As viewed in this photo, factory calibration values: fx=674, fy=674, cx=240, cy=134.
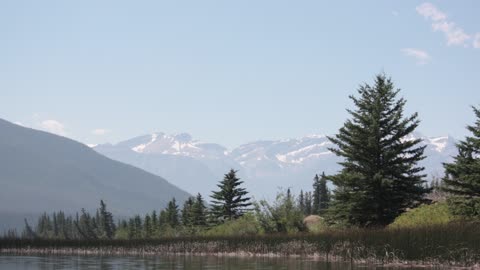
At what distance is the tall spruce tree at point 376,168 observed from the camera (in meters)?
62.9

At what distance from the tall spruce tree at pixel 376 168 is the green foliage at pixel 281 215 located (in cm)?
890

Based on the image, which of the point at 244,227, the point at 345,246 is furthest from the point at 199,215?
the point at 345,246

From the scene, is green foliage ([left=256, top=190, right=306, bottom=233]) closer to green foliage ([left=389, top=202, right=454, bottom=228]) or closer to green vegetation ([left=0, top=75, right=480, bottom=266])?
green vegetation ([left=0, top=75, right=480, bottom=266])

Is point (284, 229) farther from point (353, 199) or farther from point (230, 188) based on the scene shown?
point (230, 188)

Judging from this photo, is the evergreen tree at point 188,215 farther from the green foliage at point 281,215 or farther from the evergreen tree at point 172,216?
the green foliage at point 281,215

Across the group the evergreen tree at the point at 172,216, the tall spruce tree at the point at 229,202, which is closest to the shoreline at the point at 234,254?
the tall spruce tree at the point at 229,202

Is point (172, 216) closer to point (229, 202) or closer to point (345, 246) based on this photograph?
point (229, 202)

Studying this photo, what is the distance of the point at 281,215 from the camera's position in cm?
7644

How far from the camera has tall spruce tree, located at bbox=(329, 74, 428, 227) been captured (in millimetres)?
62938

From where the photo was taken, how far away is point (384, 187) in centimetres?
6319

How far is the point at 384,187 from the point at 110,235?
131 metres

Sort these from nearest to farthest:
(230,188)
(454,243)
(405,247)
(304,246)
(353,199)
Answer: (454,243), (405,247), (304,246), (353,199), (230,188)

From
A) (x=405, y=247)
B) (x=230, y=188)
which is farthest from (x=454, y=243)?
(x=230, y=188)

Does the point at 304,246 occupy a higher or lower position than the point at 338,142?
lower
